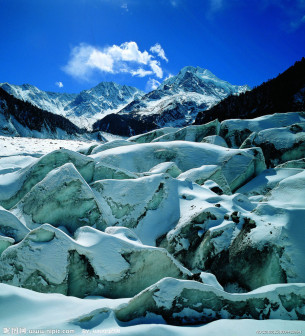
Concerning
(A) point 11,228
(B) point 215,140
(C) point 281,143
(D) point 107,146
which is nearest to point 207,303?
(A) point 11,228

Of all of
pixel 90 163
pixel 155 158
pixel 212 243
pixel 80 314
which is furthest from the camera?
pixel 155 158

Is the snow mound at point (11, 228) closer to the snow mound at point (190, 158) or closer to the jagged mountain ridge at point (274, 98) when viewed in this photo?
the snow mound at point (190, 158)

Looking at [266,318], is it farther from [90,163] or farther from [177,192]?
[90,163]

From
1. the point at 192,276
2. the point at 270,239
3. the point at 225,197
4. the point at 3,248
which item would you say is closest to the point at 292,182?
the point at 225,197

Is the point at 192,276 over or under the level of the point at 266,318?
over

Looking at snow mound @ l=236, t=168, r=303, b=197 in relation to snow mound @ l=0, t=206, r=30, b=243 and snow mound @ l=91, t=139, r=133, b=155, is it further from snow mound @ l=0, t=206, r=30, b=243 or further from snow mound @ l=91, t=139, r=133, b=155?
snow mound @ l=0, t=206, r=30, b=243

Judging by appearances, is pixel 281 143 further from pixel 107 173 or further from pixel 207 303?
pixel 207 303
